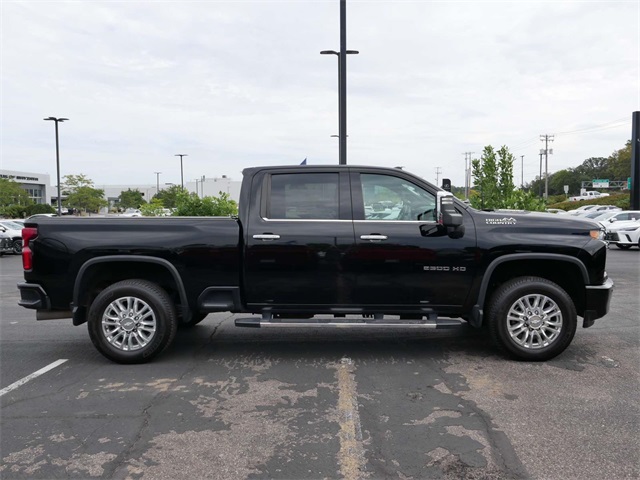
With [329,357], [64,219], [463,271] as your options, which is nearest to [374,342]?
[329,357]

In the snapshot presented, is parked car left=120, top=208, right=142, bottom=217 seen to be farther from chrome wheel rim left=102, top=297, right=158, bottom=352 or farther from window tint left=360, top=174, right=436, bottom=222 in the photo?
window tint left=360, top=174, right=436, bottom=222

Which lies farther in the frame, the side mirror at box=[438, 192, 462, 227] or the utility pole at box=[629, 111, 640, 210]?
the utility pole at box=[629, 111, 640, 210]

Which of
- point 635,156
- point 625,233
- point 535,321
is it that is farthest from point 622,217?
point 535,321

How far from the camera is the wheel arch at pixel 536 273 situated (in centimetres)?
524

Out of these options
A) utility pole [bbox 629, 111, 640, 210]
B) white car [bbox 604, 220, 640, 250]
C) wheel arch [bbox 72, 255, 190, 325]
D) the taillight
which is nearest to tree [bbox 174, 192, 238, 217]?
wheel arch [bbox 72, 255, 190, 325]

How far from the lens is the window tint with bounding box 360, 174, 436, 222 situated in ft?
17.7

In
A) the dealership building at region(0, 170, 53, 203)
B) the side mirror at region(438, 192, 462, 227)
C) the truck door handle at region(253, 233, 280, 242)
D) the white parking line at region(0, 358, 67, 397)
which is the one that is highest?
the dealership building at region(0, 170, 53, 203)

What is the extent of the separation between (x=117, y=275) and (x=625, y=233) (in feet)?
64.5

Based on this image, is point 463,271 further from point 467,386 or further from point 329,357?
point 329,357

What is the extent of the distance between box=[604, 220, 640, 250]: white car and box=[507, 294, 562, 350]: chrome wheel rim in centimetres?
1665

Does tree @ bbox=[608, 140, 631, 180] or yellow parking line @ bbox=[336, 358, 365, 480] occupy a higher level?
tree @ bbox=[608, 140, 631, 180]

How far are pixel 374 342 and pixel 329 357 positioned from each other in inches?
33.3

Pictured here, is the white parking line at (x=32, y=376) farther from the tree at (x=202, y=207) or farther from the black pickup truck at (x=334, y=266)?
the tree at (x=202, y=207)

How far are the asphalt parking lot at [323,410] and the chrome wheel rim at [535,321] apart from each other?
0.26 meters
